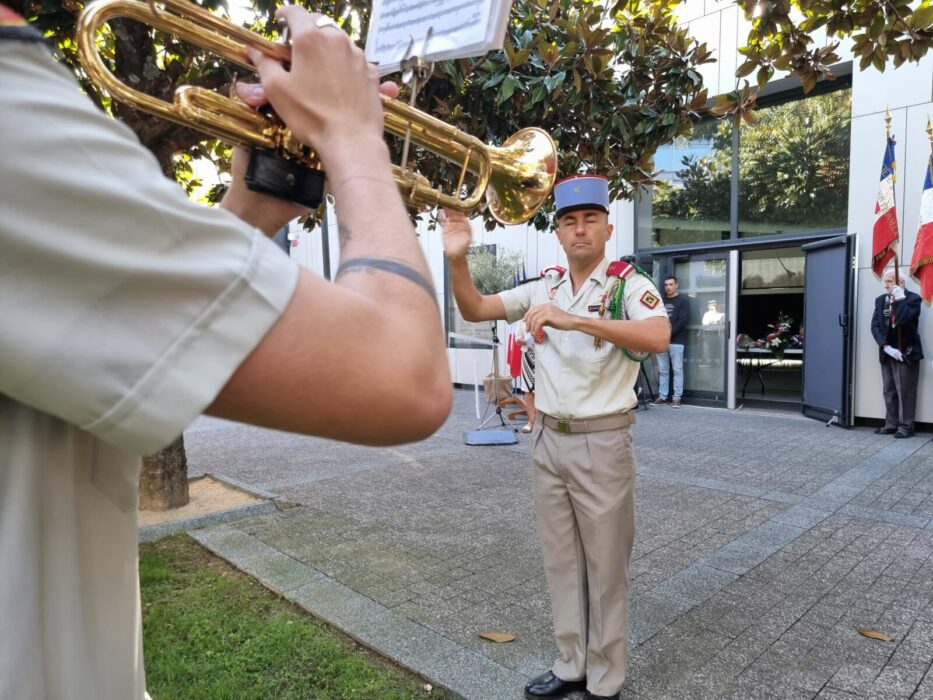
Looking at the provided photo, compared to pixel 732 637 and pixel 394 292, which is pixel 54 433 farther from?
pixel 732 637

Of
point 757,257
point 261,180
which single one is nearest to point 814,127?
point 757,257

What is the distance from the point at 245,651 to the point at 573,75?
3429 mm

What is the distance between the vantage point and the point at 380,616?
319 cm

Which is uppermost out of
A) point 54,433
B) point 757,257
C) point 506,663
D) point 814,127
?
point 814,127

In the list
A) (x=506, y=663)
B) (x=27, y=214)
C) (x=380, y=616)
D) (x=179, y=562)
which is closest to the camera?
(x=27, y=214)

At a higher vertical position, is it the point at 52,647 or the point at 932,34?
the point at 932,34

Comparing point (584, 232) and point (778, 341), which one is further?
point (778, 341)

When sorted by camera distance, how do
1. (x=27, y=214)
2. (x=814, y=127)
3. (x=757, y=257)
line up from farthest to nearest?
(x=757, y=257) → (x=814, y=127) → (x=27, y=214)

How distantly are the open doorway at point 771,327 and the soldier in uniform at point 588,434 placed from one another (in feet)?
26.7

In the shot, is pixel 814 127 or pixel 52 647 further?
pixel 814 127

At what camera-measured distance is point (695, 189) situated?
406 inches

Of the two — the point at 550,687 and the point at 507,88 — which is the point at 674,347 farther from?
the point at 550,687

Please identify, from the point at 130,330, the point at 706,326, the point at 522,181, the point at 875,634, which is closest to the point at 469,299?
the point at 522,181

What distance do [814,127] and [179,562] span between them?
31.7ft
